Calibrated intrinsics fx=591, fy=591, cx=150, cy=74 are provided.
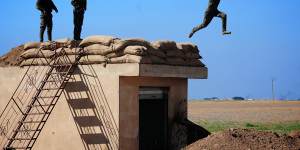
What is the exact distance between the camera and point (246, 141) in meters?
12.6

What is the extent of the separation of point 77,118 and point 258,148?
427 cm

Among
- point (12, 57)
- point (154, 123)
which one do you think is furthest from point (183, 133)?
point (12, 57)

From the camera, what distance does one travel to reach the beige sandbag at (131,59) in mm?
12711

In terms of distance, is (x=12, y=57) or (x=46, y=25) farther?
(x=12, y=57)

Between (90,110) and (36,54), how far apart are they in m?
2.19

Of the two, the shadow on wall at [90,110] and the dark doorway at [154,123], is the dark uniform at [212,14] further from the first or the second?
the shadow on wall at [90,110]

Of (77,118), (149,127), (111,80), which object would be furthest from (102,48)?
(149,127)

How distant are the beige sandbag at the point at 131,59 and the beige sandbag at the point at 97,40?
0.49 meters

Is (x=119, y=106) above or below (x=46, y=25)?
below

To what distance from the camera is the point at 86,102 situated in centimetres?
1367

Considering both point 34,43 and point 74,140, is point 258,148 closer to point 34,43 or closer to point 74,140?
point 74,140

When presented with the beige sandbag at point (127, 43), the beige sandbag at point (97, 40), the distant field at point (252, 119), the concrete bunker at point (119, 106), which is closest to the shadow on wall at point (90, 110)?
the concrete bunker at point (119, 106)

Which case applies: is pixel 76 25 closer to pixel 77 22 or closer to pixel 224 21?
pixel 77 22

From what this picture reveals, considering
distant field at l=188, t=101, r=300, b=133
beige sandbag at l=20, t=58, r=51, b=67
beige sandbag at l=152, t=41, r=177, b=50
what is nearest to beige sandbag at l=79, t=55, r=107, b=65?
beige sandbag at l=20, t=58, r=51, b=67
